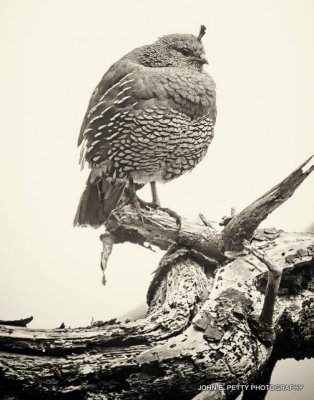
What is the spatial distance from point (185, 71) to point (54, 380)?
214cm

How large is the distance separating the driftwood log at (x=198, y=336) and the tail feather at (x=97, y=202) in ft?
3.18

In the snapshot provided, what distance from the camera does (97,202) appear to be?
138 inches

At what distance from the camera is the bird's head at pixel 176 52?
324 centimetres

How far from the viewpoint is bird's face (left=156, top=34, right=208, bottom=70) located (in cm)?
325

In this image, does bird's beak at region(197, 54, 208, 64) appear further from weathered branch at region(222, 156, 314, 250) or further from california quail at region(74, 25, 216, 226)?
weathered branch at region(222, 156, 314, 250)

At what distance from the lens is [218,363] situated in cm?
185

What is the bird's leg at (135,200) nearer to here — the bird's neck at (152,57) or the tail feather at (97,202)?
the tail feather at (97,202)

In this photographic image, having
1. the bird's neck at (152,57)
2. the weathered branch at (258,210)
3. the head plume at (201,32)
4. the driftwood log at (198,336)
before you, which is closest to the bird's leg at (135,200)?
the driftwood log at (198,336)

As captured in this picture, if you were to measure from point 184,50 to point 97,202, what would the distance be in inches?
47.4

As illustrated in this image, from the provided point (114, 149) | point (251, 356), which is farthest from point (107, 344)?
point (114, 149)

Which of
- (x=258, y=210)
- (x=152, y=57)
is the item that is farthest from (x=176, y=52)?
(x=258, y=210)

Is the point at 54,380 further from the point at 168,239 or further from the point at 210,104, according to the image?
the point at 210,104

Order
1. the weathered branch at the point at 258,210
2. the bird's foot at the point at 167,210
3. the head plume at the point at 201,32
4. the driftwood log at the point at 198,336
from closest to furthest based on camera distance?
the driftwood log at the point at 198,336
the weathered branch at the point at 258,210
the bird's foot at the point at 167,210
the head plume at the point at 201,32

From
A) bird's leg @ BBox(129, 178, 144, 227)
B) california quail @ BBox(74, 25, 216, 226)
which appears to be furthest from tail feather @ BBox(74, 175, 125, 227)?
bird's leg @ BBox(129, 178, 144, 227)
